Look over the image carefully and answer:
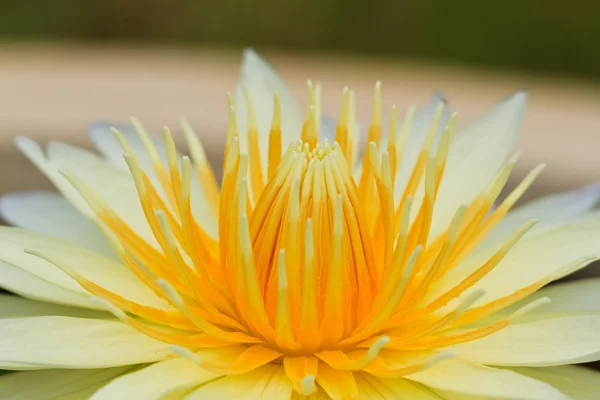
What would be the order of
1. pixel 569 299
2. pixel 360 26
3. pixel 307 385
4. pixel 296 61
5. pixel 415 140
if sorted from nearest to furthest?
pixel 307 385 → pixel 569 299 → pixel 415 140 → pixel 296 61 → pixel 360 26

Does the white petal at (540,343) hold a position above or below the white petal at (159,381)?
below

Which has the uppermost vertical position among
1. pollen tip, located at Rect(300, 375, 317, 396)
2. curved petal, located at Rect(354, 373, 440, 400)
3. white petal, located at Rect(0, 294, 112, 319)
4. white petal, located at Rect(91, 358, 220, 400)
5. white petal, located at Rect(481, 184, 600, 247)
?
white petal, located at Rect(0, 294, 112, 319)

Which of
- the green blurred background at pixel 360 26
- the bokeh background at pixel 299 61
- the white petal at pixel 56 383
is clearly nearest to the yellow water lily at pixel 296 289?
the white petal at pixel 56 383

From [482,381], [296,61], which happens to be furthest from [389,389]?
[296,61]

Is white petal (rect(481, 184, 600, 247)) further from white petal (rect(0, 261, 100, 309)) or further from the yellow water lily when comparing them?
white petal (rect(0, 261, 100, 309))

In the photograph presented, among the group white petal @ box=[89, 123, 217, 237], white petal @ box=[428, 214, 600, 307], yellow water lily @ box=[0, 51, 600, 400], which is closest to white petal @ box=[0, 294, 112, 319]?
yellow water lily @ box=[0, 51, 600, 400]

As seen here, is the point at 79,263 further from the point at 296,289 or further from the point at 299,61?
the point at 299,61

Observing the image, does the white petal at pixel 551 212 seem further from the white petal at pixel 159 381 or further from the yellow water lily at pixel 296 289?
the white petal at pixel 159 381
